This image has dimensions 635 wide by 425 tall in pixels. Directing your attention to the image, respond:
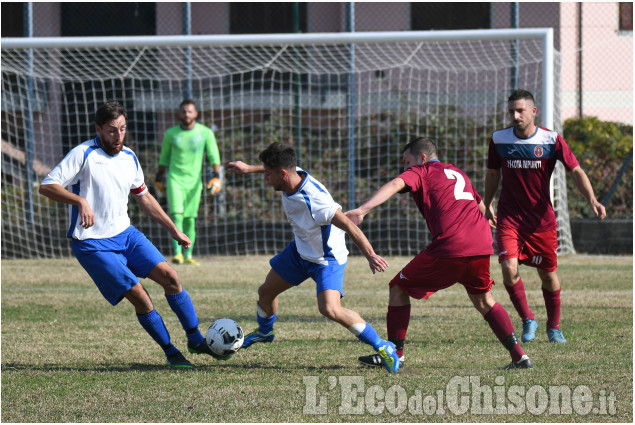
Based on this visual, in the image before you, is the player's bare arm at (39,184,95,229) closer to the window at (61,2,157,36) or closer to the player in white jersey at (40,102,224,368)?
the player in white jersey at (40,102,224,368)

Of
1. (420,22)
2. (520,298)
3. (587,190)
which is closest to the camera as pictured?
(587,190)

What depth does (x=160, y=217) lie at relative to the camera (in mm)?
6031

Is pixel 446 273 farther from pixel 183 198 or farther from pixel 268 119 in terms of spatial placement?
pixel 268 119

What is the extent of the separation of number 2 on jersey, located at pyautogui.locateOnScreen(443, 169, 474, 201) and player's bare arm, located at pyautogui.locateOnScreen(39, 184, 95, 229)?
217 centimetres

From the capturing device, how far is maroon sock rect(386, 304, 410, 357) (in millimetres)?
5566

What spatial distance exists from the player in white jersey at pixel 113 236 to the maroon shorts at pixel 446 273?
1417mm

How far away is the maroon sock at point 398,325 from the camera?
5.57 metres

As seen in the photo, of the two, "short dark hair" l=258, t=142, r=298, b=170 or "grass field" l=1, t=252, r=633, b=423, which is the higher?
"short dark hair" l=258, t=142, r=298, b=170

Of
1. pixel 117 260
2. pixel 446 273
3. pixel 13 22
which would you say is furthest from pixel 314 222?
pixel 13 22

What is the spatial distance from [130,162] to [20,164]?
8.01 metres

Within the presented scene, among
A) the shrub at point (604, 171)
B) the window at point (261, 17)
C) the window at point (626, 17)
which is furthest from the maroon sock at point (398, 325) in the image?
the window at point (626, 17)

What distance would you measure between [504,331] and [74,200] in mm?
2720

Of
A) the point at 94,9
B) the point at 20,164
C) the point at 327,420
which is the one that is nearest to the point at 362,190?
the point at 20,164

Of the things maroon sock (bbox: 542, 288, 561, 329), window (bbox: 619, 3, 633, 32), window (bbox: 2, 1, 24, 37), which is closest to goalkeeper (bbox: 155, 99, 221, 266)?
maroon sock (bbox: 542, 288, 561, 329)
